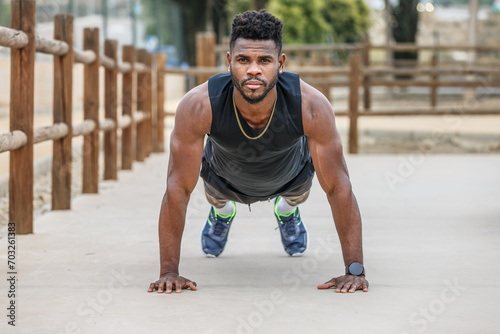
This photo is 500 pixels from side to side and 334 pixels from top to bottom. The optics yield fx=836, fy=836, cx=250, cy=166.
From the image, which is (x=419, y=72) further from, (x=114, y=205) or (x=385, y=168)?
(x=114, y=205)

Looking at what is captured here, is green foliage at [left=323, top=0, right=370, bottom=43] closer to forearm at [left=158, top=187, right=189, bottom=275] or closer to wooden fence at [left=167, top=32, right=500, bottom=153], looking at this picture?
wooden fence at [left=167, top=32, right=500, bottom=153]

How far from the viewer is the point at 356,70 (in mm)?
9148

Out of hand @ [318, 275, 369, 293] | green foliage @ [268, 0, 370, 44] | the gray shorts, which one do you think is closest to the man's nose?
the gray shorts

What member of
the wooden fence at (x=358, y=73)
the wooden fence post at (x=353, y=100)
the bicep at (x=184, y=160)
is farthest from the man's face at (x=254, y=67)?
the wooden fence post at (x=353, y=100)

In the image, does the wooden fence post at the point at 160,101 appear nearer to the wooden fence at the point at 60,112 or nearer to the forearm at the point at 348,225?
the wooden fence at the point at 60,112

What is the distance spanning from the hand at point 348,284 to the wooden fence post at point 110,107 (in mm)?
4004

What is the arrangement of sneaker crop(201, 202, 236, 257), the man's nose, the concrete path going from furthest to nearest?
1. sneaker crop(201, 202, 236, 257)
2. the man's nose
3. the concrete path

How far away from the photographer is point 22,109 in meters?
4.53

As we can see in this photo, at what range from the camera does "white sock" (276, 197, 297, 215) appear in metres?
4.06

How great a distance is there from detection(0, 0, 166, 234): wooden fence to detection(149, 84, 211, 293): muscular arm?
1223 mm

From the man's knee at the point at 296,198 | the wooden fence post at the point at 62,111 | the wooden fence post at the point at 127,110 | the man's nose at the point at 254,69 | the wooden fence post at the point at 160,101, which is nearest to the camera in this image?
the man's nose at the point at 254,69

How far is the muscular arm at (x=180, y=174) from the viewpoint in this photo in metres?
3.27

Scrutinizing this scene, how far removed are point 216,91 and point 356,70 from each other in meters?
6.04

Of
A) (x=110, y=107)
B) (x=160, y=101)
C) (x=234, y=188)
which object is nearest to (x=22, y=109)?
(x=234, y=188)
